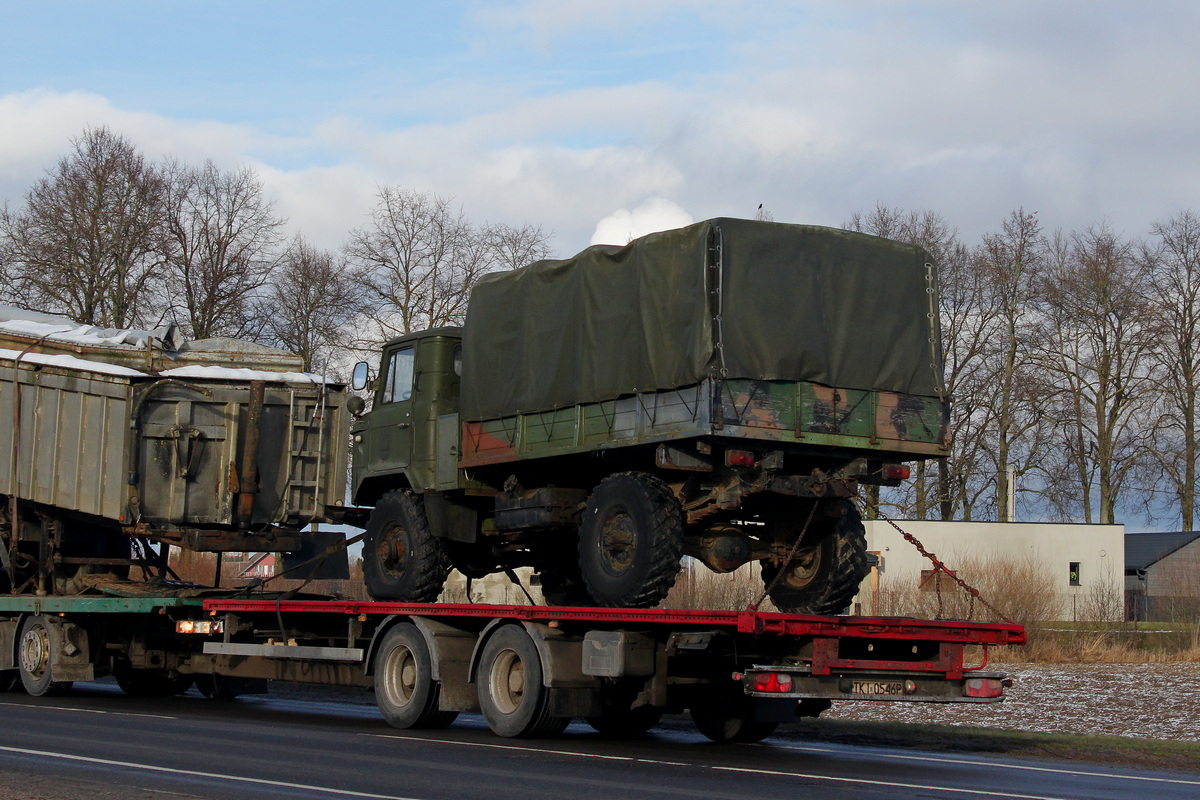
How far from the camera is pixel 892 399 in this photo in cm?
1179

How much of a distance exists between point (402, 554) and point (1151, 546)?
190ft

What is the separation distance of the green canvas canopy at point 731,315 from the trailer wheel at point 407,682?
2.30 metres

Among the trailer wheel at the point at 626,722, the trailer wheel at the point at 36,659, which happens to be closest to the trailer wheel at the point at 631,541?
the trailer wheel at the point at 626,722

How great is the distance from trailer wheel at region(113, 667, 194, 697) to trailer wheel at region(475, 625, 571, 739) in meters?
6.47

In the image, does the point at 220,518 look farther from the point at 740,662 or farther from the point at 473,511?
the point at 740,662

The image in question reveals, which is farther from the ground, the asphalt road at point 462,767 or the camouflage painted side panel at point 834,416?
the camouflage painted side panel at point 834,416

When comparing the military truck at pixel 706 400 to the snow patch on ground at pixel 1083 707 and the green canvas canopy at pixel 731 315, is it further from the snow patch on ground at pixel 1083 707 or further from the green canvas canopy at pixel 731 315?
the snow patch on ground at pixel 1083 707

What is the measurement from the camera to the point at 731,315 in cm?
1116

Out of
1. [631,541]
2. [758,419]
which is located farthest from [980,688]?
[631,541]

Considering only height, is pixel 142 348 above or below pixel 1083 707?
above

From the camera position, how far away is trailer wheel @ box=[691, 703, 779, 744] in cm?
1238

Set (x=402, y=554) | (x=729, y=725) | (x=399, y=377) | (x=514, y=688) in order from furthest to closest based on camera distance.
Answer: (x=399, y=377)
(x=402, y=554)
(x=729, y=725)
(x=514, y=688)

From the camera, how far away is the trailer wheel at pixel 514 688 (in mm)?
11523

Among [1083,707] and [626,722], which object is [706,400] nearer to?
[626,722]
